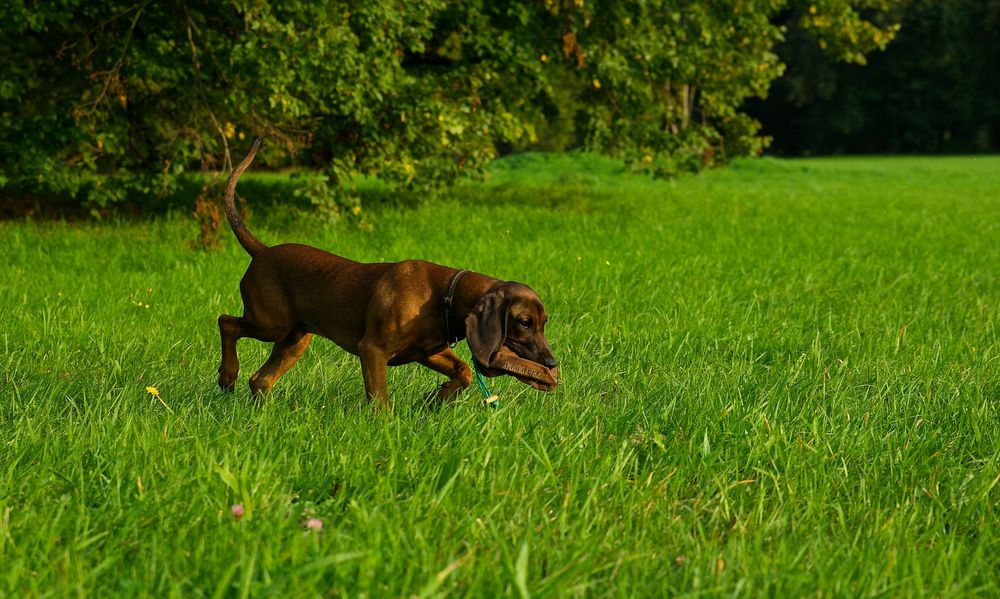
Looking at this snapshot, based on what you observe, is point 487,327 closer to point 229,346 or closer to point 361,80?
point 229,346

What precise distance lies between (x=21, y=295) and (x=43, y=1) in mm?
4375

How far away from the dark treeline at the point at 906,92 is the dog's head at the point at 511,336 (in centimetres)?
6580

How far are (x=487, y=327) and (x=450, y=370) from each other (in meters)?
0.69

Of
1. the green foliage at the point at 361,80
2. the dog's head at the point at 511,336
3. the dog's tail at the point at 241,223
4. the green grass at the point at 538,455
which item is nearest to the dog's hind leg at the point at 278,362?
the green grass at the point at 538,455

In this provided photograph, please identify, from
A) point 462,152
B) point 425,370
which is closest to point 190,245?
point 462,152

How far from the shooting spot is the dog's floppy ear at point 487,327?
3.67 metres

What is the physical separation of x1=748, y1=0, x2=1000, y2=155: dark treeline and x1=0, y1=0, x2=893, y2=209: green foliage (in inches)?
2105

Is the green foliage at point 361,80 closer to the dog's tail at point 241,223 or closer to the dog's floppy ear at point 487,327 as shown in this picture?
the dog's tail at point 241,223

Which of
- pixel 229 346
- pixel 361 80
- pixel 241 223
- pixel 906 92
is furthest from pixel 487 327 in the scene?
pixel 906 92

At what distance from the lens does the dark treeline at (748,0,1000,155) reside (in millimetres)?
66625

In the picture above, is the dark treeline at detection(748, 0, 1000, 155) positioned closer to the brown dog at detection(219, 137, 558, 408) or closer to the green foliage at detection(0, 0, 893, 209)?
the green foliage at detection(0, 0, 893, 209)

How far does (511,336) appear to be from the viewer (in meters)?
3.81

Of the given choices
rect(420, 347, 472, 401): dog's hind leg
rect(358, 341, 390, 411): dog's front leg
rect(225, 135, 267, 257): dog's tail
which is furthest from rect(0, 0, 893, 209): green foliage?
rect(358, 341, 390, 411): dog's front leg

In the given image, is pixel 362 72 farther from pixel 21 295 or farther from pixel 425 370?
pixel 425 370
